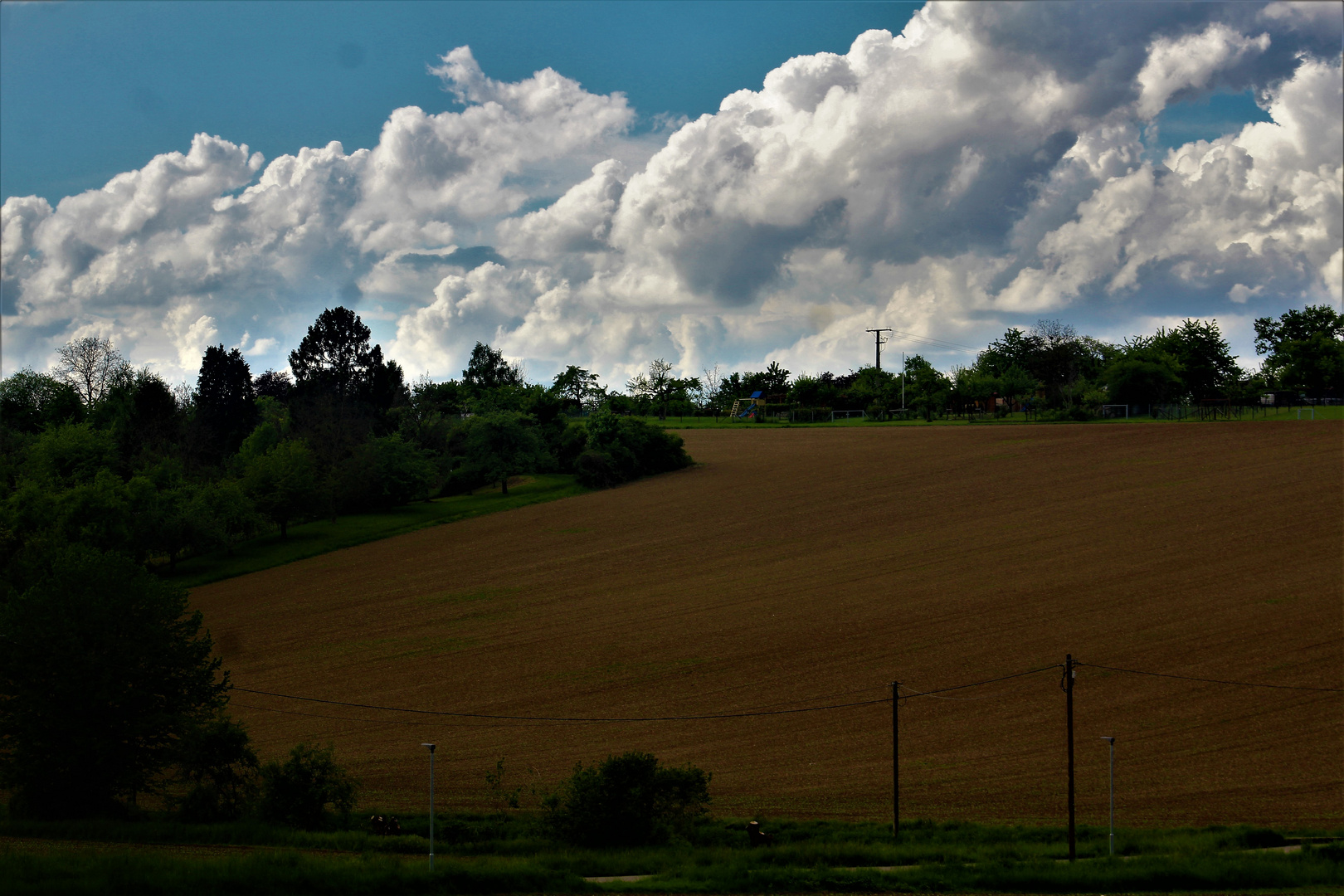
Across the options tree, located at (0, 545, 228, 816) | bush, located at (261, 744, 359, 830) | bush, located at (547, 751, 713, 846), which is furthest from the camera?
tree, located at (0, 545, 228, 816)

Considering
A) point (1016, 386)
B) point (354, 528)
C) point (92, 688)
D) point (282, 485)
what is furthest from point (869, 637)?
point (1016, 386)

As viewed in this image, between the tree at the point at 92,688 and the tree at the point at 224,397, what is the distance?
210ft

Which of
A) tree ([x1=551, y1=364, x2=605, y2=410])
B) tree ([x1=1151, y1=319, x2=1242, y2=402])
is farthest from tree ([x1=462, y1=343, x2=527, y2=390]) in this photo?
tree ([x1=1151, y1=319, x2=1242, y2=402])

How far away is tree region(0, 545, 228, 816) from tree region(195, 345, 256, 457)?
210 ft

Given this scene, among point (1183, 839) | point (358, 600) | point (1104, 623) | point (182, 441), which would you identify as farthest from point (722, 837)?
point (182, 441)

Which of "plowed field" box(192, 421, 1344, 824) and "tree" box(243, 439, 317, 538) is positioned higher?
"tree" box(243, 439, 317, 538)

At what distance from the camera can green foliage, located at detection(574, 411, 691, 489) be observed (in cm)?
7556

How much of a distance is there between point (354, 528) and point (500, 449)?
15.6m

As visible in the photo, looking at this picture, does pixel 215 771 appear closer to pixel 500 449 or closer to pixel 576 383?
pixel 500 449

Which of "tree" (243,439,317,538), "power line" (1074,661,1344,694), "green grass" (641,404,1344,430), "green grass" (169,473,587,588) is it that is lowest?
"power line" (1074,661,1344,694)

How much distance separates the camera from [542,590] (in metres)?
45.5

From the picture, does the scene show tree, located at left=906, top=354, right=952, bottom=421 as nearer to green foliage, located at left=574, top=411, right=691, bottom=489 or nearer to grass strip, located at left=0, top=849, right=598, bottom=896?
green foliage, located at left=574, top=411, right=691, bottom=489

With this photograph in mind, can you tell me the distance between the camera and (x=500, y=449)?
76.5 m

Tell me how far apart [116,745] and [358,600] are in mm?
22538
